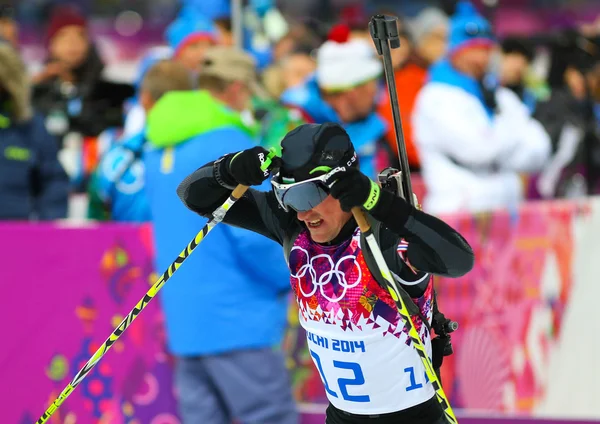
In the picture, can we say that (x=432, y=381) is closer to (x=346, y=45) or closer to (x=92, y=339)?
(x=92, y=339)

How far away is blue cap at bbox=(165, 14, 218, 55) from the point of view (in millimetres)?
7641

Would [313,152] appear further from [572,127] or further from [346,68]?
[572,127]

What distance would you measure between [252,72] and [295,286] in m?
1.93

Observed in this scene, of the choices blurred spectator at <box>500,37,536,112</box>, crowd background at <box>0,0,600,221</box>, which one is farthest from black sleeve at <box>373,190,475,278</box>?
blurred spectator at <box>500,37,536,112</box>

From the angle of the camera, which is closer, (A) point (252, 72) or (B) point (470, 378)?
(A) point (252, 72)

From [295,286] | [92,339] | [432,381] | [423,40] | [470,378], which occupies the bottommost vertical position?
[470,378]

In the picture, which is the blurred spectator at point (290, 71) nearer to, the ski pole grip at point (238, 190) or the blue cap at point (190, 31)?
the blue cap at point (190, 31)

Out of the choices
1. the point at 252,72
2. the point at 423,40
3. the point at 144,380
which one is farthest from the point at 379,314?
the point at 423,40

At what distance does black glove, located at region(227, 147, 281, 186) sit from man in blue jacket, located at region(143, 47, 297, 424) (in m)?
1.37

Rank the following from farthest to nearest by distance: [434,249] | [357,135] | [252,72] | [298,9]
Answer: [298,9] < [357,135] < [252,72] < [434,249]

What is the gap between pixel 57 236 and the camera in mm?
5824

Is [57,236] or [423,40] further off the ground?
[423,40]

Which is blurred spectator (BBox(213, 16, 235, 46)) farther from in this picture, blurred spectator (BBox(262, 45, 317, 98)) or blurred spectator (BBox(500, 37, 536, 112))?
blurred spectator (BBox(500, 37, 536, 112))

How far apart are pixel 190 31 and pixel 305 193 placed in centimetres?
463
